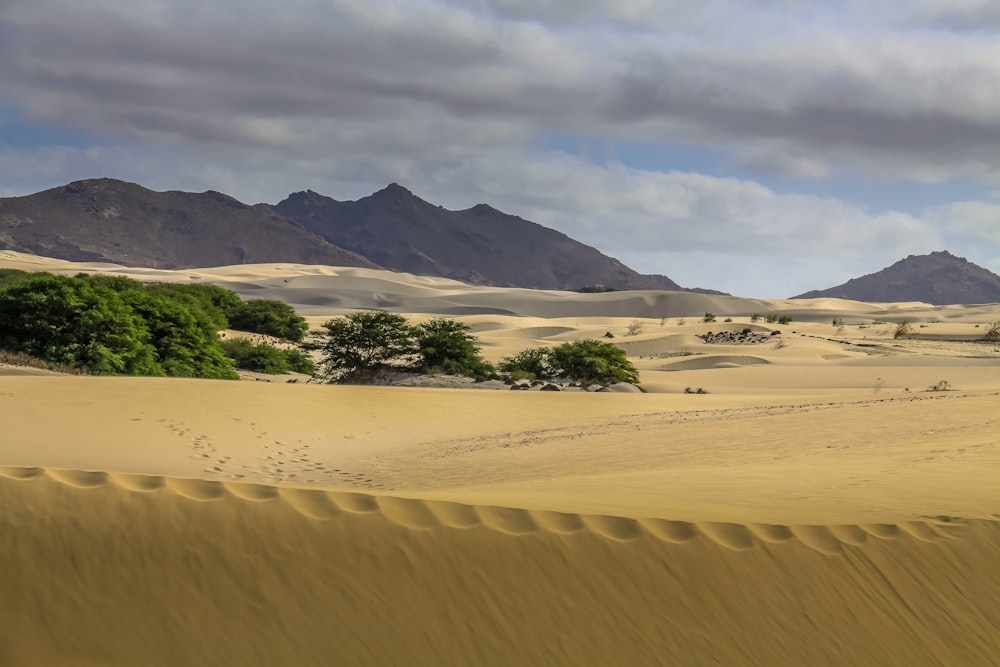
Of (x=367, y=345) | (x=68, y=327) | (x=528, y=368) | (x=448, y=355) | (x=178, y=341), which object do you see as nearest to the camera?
(x=68, y=327)

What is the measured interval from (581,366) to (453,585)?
25.9 metres

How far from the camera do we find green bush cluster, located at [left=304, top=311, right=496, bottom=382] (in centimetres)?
3014

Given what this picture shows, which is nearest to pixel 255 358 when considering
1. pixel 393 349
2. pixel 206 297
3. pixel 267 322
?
pixel 393 349

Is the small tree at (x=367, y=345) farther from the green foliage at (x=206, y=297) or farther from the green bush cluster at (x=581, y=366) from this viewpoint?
the green foliage at (x=206, y=297)

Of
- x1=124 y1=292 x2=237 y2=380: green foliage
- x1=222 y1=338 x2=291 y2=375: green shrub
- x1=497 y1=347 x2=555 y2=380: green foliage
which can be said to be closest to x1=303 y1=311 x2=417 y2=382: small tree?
x1=222 y1=338 x2=291 y2=375: green shrub

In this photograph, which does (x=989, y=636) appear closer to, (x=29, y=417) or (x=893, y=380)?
(x=29, y=417)

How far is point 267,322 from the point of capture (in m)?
→ 47.2

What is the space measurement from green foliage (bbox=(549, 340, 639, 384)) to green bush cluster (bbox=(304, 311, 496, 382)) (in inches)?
92.2

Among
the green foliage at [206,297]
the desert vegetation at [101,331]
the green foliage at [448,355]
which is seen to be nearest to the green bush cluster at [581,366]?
the green foliage at [448,355]

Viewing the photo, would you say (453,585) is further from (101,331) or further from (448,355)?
(448,355)

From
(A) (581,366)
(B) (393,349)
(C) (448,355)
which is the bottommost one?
(A) (581,366)

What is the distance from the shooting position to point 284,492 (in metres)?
6.28

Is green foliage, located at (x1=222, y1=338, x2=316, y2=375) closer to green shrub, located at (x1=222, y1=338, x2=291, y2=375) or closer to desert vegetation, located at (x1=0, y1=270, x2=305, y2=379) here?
green shrub, located at (x1=222, y1=338, x2=291, y2=375)

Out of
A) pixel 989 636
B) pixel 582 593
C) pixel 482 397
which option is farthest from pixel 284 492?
pixel 482 397
